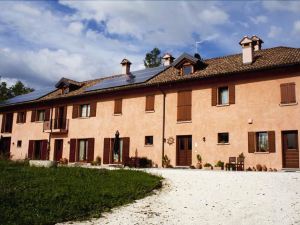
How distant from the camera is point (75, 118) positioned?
30.0 metres

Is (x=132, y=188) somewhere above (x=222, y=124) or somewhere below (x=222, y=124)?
below

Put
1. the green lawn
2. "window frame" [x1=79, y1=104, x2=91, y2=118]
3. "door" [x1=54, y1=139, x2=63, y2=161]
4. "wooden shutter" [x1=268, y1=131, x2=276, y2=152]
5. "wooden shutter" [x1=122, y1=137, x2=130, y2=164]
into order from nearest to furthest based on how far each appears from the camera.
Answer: the green lawn → "wooden shutter" [x1=268, y1=131, x2=276, y2=152] → "wooden shutter" [x1=122, y1=137, x2=130, y2=164] → "window frame" [x1=79, y1=104, x2=91, y2=118] → "door" [x1=54, y1=139, x2=63, y2=161]

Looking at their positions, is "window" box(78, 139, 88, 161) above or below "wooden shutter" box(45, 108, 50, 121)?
below

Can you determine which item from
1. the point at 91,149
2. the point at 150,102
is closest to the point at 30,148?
the point at 91,149

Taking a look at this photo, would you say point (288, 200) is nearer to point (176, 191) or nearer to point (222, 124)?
point (176, 191)

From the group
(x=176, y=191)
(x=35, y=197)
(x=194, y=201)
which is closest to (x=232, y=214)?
(x=194, y=201)

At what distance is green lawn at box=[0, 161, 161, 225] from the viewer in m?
9.67

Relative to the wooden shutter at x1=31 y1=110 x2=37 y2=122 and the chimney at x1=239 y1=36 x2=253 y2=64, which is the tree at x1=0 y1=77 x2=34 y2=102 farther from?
the chimney at x1=239 y1=36 x2=253 y2=64

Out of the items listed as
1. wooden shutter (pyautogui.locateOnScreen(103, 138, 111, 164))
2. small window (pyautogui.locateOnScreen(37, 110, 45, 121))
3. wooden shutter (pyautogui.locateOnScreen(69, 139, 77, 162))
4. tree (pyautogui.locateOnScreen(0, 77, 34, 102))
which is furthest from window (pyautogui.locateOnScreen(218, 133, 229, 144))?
tree (pyautogui.locateOnScreen(0, 77, 34, 102))

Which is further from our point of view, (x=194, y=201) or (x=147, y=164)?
(x=147, y=164)

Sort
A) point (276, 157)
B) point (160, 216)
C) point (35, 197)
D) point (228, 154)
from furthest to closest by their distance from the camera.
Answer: point (228, 154) → point (276, 157) → point (35, 197) → point (160, 216)

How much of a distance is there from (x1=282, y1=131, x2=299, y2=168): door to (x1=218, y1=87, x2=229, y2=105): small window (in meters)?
3.97

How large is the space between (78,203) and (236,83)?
46.4 feet

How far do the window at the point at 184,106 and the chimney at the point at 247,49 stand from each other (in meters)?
4.05
